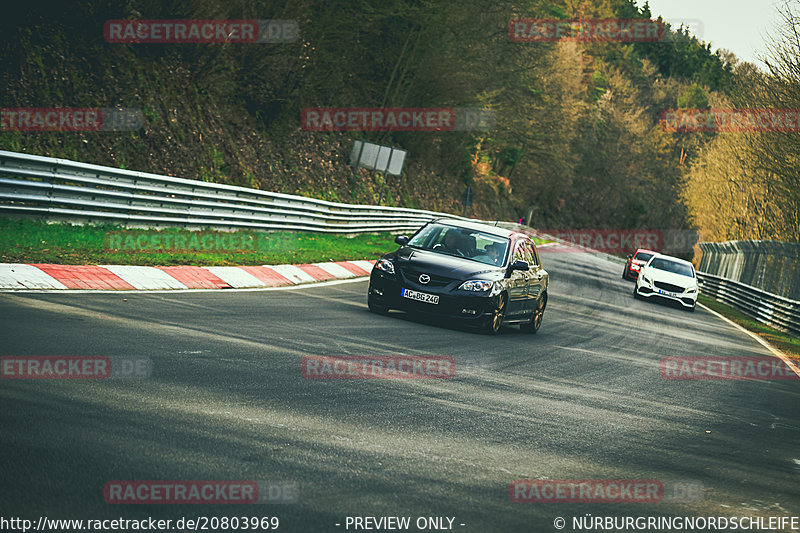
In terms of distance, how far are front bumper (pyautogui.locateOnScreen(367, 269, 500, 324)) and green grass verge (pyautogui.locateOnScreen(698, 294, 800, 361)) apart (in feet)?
28.5

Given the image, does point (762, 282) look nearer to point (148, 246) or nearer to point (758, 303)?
point (758, 303)

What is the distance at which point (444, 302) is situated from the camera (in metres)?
12.7

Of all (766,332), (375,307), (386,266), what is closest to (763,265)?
(766,332)

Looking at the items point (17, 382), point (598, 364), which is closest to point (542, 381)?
point (598, 364)

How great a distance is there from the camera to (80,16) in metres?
21.2

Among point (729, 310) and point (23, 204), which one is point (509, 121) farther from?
point (23, 204)

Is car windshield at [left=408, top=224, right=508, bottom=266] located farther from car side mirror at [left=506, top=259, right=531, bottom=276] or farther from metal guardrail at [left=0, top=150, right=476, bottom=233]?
metal guardrail at [left=0, top=150, right=476, bottom=233]

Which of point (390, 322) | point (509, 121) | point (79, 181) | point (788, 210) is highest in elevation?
point (509, 121)

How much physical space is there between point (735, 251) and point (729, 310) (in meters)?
5.73

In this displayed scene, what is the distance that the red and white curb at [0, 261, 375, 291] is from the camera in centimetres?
1086

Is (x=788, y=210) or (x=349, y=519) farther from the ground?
(x=788, y=210)

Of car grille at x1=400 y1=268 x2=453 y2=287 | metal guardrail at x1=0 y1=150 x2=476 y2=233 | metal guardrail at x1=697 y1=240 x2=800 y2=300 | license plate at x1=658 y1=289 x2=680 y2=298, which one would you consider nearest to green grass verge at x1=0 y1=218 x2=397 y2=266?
metal guardrail at x1=0 y1=150 x2=476 y2=233

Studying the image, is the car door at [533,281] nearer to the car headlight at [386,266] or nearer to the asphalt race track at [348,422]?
the asphalt race track at [348,422]

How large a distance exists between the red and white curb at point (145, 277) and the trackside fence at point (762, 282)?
14498 millimetres
